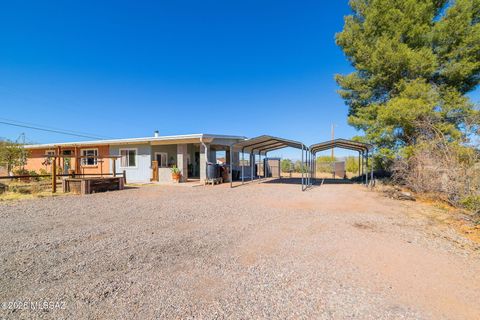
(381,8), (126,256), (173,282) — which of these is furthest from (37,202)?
(381,8)

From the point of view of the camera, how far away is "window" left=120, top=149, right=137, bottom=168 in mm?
15753

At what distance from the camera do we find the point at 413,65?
1104 cm

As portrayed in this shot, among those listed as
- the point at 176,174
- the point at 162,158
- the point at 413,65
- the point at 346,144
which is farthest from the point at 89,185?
the point at 413,65

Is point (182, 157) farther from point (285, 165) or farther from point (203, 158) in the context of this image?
point (285, 165)

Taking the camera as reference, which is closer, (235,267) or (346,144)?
(235,267)

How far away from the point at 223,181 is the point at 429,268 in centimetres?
1287

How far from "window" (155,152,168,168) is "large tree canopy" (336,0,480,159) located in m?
12.8

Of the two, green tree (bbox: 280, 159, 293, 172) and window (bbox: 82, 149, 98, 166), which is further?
green tree (bbox: 280, 159, 293, 172)

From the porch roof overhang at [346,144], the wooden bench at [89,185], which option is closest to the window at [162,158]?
the wooden bench at [89,185]

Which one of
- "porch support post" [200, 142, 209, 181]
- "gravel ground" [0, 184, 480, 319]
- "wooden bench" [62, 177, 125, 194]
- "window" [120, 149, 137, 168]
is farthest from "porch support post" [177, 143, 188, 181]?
"gravel ground" [0, 184, 480, 319]

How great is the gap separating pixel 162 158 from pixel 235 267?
14.4 metres

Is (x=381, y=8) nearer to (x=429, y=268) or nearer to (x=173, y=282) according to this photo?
(x=429, y=268)

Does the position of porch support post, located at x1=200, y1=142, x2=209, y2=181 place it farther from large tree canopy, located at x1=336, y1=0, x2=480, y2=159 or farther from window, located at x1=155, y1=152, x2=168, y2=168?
large tree canopy, located at x1=336, y1=0, x2=480, y2=159

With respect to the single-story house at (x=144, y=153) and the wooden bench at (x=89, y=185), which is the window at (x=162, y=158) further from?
the wooden bench at (x=89, y=185)
